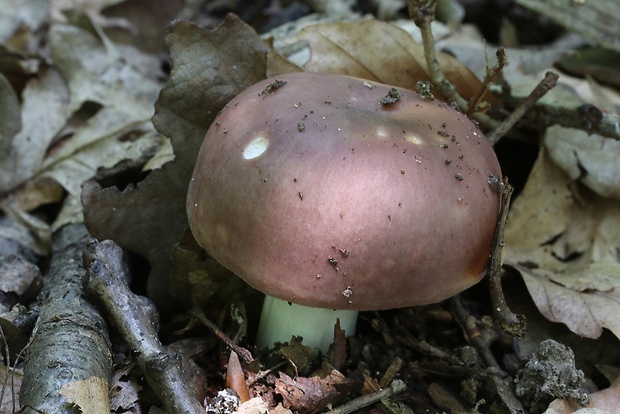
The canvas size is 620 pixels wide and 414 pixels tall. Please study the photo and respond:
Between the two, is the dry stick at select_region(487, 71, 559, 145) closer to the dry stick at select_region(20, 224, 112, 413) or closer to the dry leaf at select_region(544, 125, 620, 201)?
the dry leaf at select_region(544, 125, 620, 201)

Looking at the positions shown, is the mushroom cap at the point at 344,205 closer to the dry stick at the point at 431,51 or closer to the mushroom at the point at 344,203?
the mushroom at the point at 344,203

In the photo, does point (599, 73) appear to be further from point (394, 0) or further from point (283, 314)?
point (283, 314)

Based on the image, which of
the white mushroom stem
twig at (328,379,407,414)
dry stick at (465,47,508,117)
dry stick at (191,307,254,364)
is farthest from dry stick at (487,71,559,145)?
dry stick at (191,307,254,364)

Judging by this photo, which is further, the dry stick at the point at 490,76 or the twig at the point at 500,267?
the dry stick at the point at 490,76

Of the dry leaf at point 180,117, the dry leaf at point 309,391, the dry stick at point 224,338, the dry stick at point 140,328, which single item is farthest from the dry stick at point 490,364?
the dry leaf at point 180,117

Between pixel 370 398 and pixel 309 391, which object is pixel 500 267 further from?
pixel 309 391
